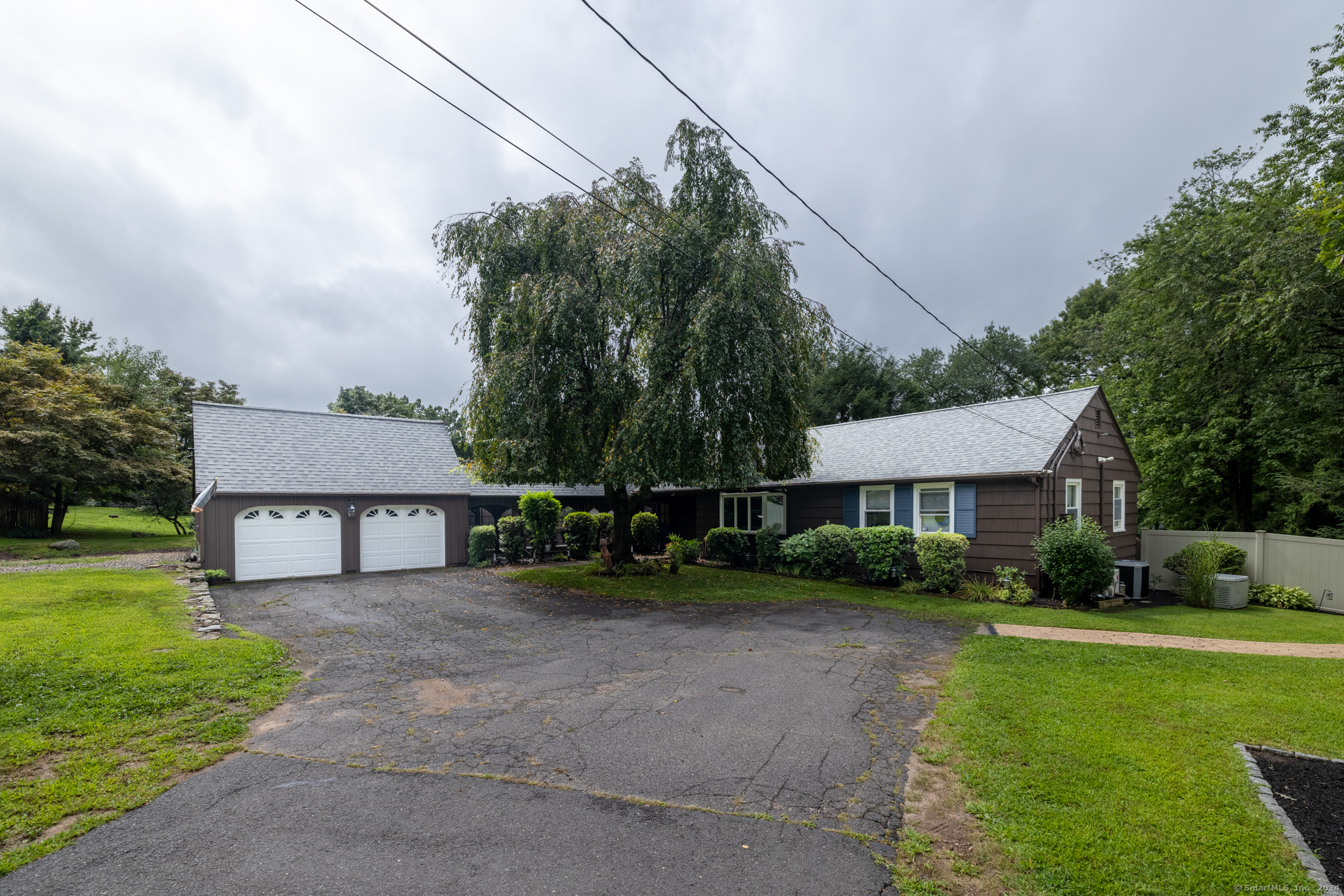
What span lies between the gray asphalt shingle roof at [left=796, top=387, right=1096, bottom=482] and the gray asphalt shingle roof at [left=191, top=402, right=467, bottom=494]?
11.4 meters

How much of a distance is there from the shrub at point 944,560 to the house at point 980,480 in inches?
21.8

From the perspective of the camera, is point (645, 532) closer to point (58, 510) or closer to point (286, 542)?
point (286, 542)

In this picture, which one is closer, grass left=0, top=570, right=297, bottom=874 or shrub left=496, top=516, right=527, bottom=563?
grass left=0, top=570, right=297, bottom=874

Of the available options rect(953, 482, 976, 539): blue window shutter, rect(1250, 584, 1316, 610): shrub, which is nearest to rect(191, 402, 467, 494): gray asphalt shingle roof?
rect(953, 482, 976, 539): blue window shutter

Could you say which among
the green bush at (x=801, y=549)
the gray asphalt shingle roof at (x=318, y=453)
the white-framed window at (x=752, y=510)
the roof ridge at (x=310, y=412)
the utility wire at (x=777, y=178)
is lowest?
the green bush at (x=801, y=549)

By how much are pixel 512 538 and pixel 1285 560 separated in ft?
62.7

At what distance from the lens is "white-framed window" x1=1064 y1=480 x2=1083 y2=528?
12375 millimetres

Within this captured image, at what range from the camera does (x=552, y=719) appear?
507 centimetres

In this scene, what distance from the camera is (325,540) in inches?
615

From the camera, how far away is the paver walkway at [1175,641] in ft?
25.1

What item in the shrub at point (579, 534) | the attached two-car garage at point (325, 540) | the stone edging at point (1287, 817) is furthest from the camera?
the shrub at point (579, 534)

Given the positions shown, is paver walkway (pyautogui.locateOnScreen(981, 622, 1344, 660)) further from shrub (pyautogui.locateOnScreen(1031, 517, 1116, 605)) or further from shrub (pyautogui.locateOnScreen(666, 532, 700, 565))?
shrub (pyautogui.locateOnScreen(666, 532, 700, 565))

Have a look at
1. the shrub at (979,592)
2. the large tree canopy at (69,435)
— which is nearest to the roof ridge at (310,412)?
the large tree canopy at (69,435)

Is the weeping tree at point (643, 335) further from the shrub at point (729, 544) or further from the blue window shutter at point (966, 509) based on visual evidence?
the shrub at point (729, 544)
